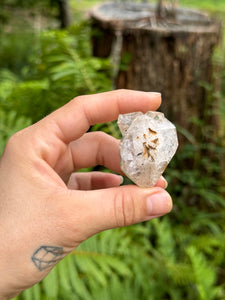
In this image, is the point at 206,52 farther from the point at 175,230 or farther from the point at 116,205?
the point at 116,205

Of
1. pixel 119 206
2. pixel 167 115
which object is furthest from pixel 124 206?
pixel 167 115

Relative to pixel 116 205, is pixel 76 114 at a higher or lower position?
higher

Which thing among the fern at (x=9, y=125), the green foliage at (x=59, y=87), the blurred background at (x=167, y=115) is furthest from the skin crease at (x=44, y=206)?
the green foliage at (x=59, y=87)

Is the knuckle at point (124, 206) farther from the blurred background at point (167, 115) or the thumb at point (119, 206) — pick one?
the blurred background at point (167, 115)

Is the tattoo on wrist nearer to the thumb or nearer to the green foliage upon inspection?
the thumb

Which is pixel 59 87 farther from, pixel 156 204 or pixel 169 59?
pixel 156 204

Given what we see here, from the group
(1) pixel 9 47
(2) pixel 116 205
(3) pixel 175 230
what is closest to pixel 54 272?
(2) pixel 116 205
